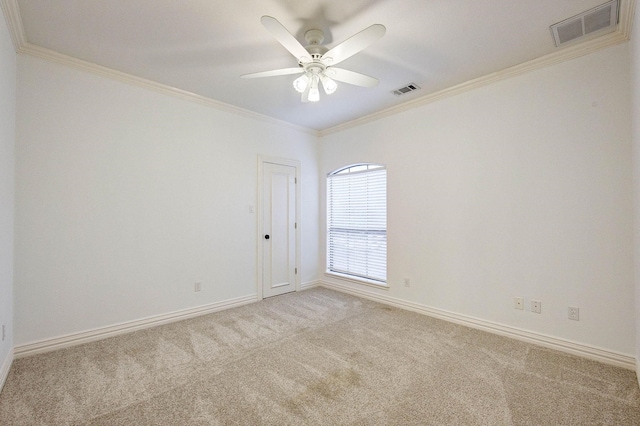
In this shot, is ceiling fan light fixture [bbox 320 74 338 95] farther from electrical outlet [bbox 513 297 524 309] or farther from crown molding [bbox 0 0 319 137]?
electrical outlet [bbox 513 297 524 309]

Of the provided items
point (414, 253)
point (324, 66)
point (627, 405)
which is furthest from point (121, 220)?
point (627, 405)

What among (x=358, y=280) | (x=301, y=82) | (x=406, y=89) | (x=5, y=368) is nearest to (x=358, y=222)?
(x=358, y=280)

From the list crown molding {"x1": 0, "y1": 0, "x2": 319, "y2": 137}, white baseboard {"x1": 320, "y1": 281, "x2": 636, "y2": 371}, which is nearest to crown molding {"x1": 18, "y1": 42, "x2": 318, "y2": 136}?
crown molding {"x1": 0, "y1": 0, "x2": 319, "y2": 137}

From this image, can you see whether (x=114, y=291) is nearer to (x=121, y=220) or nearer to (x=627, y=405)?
(x=121, y=220)

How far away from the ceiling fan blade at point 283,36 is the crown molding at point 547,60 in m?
1.99

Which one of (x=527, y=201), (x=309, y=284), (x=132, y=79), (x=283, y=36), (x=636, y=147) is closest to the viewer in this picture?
(x=283, y=36)

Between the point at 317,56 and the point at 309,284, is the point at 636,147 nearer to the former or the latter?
the point at 317,56

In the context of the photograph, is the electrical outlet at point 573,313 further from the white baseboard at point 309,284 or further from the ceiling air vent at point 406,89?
the white baseboard at point 309,284

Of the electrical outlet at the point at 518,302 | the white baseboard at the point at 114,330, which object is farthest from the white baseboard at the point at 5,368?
the electrical outlet at the point at 518,302

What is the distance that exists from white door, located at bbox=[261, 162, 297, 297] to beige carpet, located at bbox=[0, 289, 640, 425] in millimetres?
1345

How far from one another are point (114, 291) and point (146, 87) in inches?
88.8

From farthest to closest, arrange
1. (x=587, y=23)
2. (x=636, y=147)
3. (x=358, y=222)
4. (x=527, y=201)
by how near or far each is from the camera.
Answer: (x=358, y=222) < (x=527, y=201) < (x=587, y=23) < (x=636, y=147)

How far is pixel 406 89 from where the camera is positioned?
343 cm

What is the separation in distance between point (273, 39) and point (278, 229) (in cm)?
272
